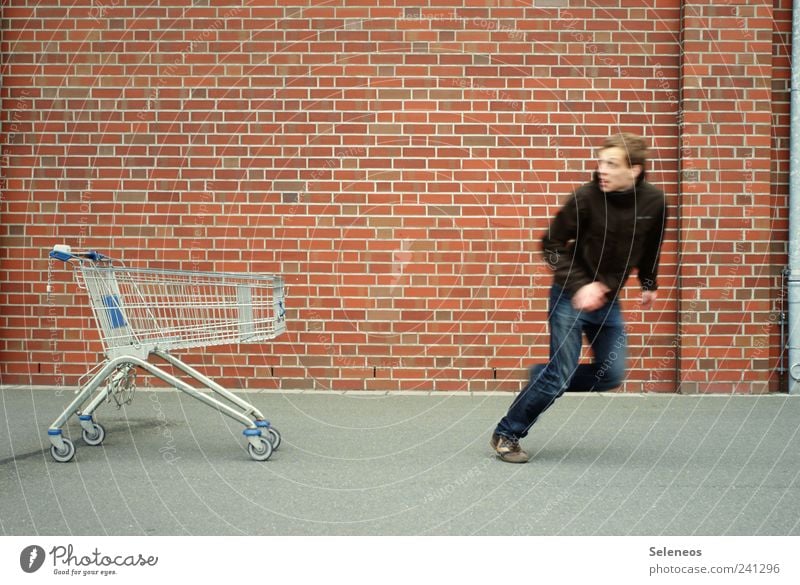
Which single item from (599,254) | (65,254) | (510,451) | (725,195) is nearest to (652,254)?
A: (599,254)

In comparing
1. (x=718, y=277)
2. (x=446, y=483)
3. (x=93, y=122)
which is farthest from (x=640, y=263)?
(x=93, y=122)

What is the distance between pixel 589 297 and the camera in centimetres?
469

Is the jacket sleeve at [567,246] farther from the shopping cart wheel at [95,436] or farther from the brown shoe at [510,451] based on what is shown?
the shopping cart wheel at [95,436]

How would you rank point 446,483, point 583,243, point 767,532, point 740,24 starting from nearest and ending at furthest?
point 767,532 → point 446,483 → point 583,243 → point 740,24

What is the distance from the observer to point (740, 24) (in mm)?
7477

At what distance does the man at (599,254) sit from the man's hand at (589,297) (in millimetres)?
36

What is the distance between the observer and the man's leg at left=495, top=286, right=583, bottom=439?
4.89 m

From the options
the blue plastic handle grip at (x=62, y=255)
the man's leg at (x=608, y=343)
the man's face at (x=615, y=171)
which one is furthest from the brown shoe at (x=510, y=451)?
the blue plastic handle grip at (x=62, y=255)

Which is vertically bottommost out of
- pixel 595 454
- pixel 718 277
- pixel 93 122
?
pixel 595 454

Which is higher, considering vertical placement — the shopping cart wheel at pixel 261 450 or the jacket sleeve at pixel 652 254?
the jacket sleeve at pixel 652 254

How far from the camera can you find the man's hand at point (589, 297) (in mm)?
4691

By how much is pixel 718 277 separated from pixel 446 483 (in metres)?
3.98

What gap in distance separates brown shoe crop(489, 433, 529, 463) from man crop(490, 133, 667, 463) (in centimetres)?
20

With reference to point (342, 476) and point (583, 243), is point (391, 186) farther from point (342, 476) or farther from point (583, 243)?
point (342, 476)
